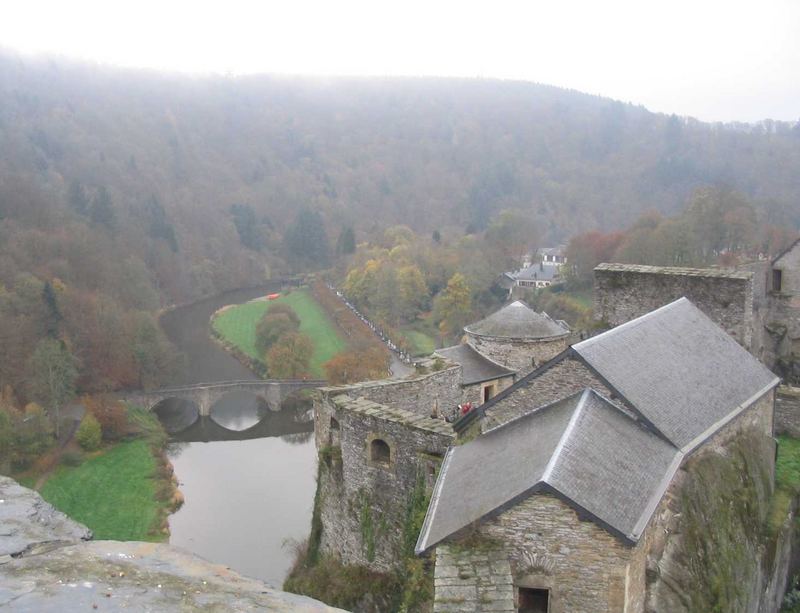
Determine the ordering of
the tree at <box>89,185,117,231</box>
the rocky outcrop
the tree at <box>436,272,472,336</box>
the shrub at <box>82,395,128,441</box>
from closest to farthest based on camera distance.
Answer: the rocky outcrop < the shrub at <box>82,395,128,441</box> < the tree at <box>436,272,472,336</box> < the tree at <box>89,185,117,231</box>

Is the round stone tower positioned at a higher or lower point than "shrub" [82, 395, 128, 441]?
higher

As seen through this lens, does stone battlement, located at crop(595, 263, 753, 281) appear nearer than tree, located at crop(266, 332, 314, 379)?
Yes

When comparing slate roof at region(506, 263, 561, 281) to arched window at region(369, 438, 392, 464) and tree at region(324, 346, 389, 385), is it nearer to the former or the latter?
tree at region(324, 346, 389, 385)

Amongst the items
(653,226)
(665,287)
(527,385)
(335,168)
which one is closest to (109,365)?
(665,287)

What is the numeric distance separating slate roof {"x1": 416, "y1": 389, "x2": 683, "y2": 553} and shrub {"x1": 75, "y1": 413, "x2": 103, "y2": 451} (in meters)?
28.9

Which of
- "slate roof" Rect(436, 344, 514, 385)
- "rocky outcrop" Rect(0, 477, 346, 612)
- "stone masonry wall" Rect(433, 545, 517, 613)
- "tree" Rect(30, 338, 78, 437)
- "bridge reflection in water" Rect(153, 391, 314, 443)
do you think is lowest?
"bridge reflection in water" Rect(153, 391, 314, 443)

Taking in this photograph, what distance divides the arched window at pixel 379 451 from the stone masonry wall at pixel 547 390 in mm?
1973

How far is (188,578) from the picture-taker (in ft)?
10.5

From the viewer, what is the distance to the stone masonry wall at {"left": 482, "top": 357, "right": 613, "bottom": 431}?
1005 centimetres

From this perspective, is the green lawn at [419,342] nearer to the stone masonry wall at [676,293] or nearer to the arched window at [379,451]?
the stone masonry wall at [676,293]

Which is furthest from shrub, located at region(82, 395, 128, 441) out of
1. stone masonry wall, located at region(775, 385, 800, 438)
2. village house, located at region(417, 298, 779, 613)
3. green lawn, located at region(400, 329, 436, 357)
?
stone masonry wall, located at region(775, 385, 800, 438)

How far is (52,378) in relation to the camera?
3628 centimetres

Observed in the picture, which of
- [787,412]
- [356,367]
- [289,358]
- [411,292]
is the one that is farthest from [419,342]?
[787,412]

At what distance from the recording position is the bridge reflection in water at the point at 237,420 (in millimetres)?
40122
